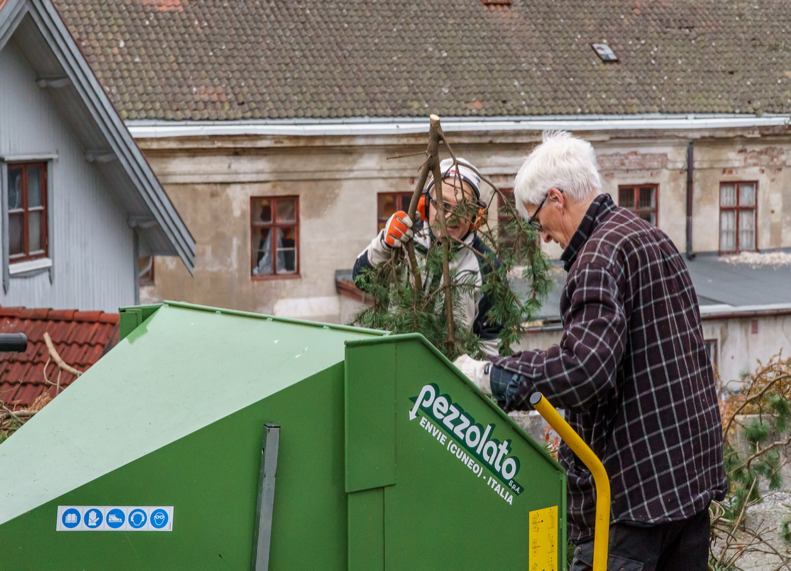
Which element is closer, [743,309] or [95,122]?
[95,122]

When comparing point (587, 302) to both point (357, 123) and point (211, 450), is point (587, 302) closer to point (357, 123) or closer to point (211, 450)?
point (211, 450)

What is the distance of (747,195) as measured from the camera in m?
23.1

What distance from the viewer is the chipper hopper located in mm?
2020

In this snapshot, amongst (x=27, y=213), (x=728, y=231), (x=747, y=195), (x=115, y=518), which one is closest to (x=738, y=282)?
(x=728, y=231)

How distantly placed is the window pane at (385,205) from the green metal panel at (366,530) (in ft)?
60.1

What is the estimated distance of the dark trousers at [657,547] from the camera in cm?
255

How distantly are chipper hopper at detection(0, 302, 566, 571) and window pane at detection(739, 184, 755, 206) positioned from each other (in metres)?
22.3

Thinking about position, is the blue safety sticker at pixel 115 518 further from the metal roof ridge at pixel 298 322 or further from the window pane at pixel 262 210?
the window pane at pixel 262 210

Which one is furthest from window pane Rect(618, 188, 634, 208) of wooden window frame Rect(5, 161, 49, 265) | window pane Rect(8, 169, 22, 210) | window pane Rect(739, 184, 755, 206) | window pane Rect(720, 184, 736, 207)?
window pane Rect(8, 169, 22, 210)

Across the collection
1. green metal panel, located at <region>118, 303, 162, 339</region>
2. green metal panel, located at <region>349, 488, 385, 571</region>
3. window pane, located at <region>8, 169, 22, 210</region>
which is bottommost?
green metal panel, located at <region>349, 488, 385, 571</region>

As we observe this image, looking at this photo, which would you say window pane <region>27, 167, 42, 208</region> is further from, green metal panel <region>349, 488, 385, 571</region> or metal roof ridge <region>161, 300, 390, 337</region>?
green metal panel <region>349, 488, 385, 571</region>

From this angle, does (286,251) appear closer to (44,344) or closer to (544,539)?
(44,344)

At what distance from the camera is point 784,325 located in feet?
60.2

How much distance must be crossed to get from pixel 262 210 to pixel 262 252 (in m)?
0.88
